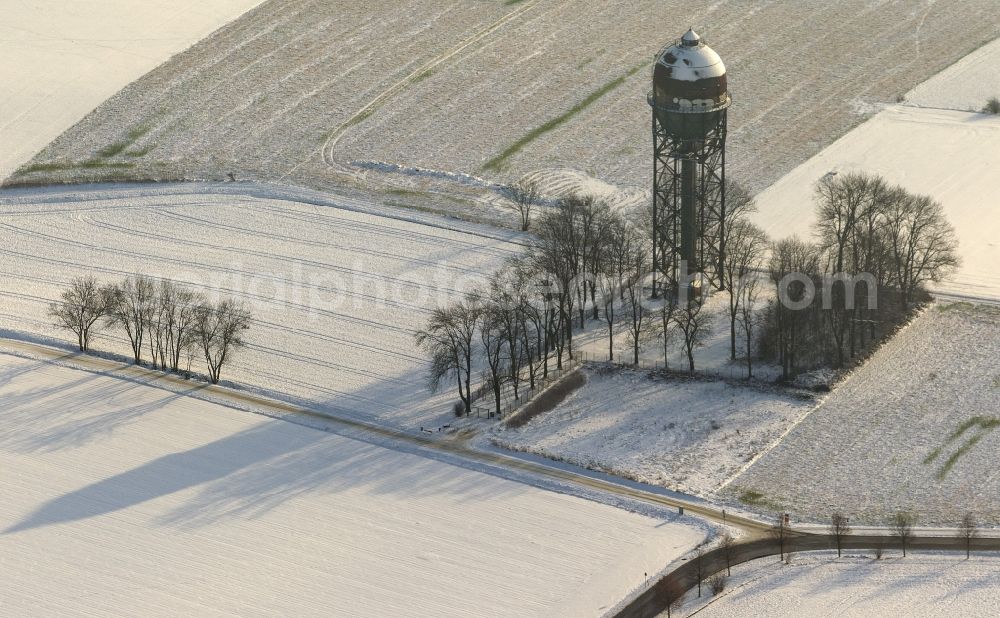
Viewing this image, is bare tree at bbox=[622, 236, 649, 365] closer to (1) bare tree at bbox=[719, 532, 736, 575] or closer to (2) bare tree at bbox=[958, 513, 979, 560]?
(1) bare tree at bbox=[719, 532, 736, 575]

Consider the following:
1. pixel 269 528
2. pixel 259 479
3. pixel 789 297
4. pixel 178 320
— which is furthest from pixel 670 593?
pixel 178 320

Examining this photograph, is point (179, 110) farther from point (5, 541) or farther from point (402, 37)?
point (5, 541)

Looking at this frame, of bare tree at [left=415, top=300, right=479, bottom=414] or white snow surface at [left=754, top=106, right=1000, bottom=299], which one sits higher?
white snow surface at [left=754, top=106, right=1000, bottom=299]

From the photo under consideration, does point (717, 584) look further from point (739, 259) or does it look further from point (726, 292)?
point (726, 292)

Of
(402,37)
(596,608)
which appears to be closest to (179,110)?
(402,37)

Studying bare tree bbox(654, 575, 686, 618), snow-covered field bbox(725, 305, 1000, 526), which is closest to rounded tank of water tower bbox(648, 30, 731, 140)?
snow-covered field bbox(725, 305, 1000, 526)

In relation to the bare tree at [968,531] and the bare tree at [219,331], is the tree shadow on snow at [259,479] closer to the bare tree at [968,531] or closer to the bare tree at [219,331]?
the bare tree at [219,331]
